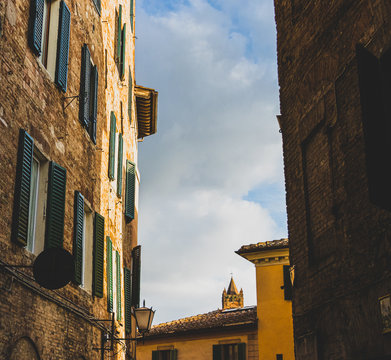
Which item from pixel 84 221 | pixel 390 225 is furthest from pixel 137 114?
pixel 390 225

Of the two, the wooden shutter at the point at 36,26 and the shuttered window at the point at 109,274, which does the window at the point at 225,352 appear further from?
the wooden shutter at the point at 36,26

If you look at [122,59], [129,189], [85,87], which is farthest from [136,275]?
[85,87]

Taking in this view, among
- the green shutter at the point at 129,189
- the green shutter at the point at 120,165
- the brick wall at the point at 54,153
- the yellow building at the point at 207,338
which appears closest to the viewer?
the brick wall at the point at 54,153

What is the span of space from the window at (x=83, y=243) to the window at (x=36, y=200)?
0.83 metres

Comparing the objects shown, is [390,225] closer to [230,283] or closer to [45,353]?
[45,353]

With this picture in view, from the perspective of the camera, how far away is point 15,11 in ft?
26.2

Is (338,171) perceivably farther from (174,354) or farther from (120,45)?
(174,354)

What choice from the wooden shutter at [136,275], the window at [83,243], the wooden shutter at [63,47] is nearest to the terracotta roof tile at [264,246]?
the wooden shutter at [136,275]

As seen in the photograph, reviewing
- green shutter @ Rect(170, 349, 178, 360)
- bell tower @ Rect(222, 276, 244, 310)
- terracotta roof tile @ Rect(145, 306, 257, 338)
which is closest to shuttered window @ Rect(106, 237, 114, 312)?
terracotta roof tile @ Rect(145, 306, 257, 338)

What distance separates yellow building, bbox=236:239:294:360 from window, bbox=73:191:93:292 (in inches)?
575

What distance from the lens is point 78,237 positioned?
1006 cm

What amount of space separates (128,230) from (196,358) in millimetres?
12258

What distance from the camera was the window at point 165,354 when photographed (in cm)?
2752

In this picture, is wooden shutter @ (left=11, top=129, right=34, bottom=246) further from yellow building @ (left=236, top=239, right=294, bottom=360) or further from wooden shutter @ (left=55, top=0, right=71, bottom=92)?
yellow building @ (left=236, top=239, right=294, bottom=360)
